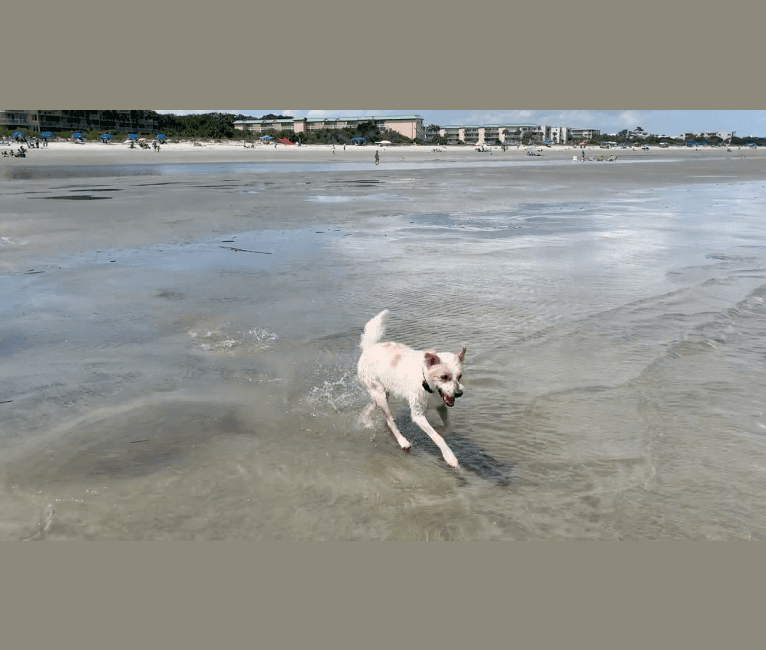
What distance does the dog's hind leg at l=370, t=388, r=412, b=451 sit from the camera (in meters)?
6.01

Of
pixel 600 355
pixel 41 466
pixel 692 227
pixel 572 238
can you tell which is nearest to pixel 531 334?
pixel 600 355

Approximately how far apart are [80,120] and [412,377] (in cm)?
15857

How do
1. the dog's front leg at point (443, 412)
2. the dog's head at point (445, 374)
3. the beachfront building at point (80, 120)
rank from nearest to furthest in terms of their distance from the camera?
the dog's head at point (445, 374)
the dog's front leg at point (443, 412)
the beachfront building at point (80, 120)

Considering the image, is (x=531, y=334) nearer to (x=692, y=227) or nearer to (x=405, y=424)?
(x=405, y=424)

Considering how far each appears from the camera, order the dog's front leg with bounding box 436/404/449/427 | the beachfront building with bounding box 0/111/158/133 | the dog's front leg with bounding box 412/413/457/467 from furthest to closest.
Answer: the beachfront building with bounding box 0/111/158/133 < the dog's front leg with bounding box 436/404/449/427 < the dog's front leg with bounding box 412/413/457/467

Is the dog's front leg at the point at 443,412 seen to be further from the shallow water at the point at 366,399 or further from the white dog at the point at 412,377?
the shallow water at the point at 366,399

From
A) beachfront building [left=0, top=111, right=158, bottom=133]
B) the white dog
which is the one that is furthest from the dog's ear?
beachfront building [left=0, top=111, right=158, bottom=133]

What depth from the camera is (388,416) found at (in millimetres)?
6145

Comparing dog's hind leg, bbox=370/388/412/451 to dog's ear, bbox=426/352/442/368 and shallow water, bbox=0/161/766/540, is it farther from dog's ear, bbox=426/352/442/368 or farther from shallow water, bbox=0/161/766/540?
dog's ear, bbox=426/352/442/368

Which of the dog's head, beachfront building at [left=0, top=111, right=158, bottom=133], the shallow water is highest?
beachfront building at [left=0, top=111, right=158, bottom=133]

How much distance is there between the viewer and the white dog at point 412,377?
5035 mm

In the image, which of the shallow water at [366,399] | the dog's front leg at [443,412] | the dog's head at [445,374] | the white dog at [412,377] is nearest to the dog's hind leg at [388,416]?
the white dog at [412,377]

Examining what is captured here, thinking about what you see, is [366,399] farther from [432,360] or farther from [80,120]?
[80,120]

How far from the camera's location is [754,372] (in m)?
7.71
